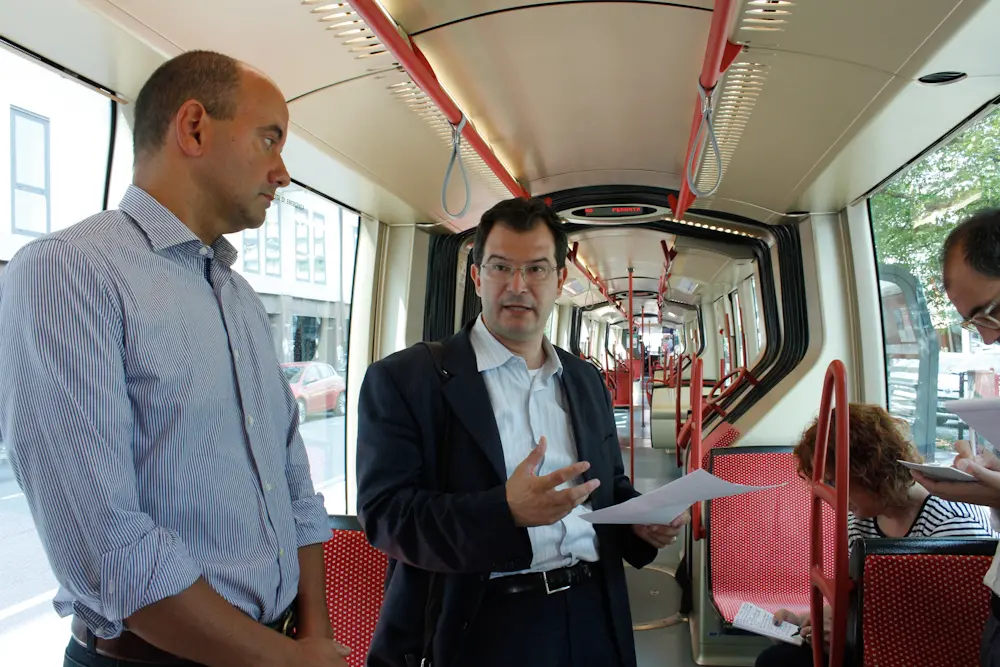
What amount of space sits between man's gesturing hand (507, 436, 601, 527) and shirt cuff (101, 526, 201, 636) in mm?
633

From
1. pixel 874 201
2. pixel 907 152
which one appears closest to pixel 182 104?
pixel 907 152

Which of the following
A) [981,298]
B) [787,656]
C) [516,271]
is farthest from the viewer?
[787,656]

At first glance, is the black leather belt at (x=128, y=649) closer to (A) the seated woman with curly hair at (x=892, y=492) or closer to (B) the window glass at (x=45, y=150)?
(B) the window glass at (x=45, y=150)

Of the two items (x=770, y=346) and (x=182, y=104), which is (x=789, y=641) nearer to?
(x=182, y=104)

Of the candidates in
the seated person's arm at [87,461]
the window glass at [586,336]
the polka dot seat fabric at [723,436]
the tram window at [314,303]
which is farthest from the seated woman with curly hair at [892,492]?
the window glass at [586,336]

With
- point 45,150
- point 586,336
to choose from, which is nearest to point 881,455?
point 45,150

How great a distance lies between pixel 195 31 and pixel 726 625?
3.20 metres

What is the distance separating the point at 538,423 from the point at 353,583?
984mm

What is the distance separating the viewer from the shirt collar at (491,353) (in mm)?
1803

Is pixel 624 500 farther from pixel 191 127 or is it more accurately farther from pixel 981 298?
pixel 191 127

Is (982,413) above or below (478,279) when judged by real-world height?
below

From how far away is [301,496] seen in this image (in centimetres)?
148

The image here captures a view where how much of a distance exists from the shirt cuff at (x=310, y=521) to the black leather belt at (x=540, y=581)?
0.43m

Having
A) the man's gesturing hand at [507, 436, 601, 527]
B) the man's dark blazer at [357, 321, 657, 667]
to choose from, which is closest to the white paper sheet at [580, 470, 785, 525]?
the man's gesturing hand at [507, 436, 601, 527]
